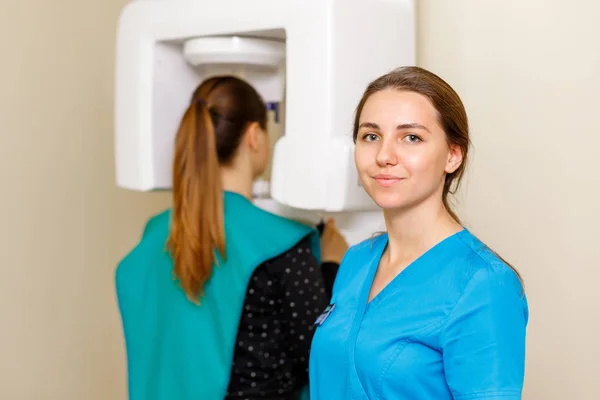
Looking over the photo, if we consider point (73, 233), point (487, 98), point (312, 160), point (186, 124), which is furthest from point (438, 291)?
point (73, 233)

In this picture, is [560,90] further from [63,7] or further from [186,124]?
[63,7]

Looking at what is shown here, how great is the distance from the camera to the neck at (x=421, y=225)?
107 cm

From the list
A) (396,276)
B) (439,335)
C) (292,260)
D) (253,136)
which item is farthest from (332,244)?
(439,335)

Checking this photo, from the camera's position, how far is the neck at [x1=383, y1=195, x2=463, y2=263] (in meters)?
1.07

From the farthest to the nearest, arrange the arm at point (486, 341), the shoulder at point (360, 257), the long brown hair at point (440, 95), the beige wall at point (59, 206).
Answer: the beige wall at point (59, 206)
the shoulder at point (360, 257)
the long brown hair at point (440, 95)
the arm at point (486, 341)

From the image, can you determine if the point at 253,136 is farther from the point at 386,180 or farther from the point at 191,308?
the point at 386,180

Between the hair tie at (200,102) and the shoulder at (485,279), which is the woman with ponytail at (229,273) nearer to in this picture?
the hair tie at (200,102)

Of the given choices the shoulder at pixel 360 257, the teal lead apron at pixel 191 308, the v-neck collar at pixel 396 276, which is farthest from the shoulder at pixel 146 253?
the v-neck collar at pixel 396 276

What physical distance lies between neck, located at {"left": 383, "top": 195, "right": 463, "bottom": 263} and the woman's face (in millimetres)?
14

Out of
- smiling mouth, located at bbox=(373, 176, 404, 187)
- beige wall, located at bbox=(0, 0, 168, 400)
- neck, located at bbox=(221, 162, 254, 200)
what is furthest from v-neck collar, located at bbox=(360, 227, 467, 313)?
beige wall, located at bbox=(0, 0, 168, 400)

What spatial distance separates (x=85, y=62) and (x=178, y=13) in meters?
0.60

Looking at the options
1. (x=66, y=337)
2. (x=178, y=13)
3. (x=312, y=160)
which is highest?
(x=178, y=13)

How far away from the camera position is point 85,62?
6.61ft

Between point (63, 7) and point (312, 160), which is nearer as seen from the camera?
point (312, 160)
